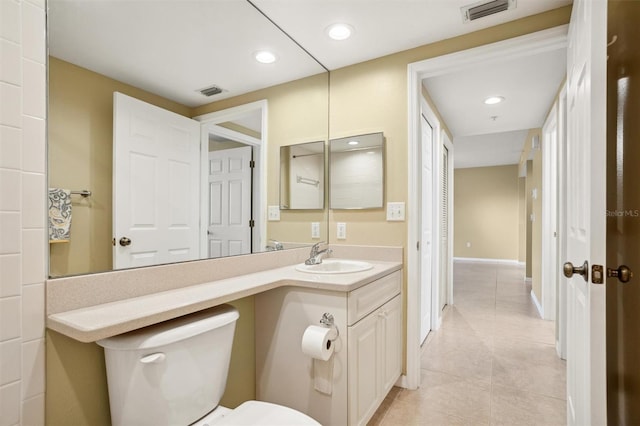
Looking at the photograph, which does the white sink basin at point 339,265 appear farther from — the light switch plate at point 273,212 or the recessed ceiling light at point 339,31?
the recessed ceiling light at point 339,31

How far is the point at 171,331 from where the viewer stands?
40.8 inches

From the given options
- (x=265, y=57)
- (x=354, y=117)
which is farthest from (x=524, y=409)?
(x=265, y=57)

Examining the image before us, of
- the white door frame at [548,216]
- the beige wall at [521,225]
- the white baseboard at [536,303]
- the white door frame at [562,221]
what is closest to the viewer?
the white door frame at [562,221]

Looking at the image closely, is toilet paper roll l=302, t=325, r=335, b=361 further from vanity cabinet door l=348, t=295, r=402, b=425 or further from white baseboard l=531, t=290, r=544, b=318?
white baseboard l=531, t=290, r=544, b=318

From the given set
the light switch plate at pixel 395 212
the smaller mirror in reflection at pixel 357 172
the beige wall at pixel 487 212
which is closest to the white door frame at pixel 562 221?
the light switch plate at pixel 395 212

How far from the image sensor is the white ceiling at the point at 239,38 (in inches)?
45.1

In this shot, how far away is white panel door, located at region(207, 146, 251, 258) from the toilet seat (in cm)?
70

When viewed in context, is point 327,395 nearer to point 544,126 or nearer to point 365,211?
point 365,211

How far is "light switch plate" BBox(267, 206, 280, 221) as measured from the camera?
80.6 inches

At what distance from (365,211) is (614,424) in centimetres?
163

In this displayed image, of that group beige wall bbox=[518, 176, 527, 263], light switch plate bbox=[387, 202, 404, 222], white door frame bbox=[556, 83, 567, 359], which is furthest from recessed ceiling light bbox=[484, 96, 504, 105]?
beige wall bbox=[518, 176, 527, 263]

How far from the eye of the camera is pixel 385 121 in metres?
2.24

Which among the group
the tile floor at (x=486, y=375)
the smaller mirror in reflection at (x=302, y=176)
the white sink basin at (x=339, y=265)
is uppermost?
→ the smaller mirror in reflection at (x=302, y=176)

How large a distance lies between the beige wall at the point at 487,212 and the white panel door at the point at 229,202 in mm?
7632
